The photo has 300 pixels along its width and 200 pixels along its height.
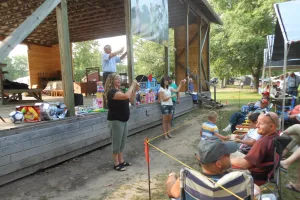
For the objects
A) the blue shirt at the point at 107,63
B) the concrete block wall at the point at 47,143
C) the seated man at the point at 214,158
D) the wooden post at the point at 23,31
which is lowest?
the concrete block wall at the point at 47,143

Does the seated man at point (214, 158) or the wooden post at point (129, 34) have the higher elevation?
the wooden post at point (129, 34)

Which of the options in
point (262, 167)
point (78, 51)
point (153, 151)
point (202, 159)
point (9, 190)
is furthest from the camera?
point (78, 51)

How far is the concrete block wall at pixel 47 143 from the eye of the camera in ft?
10.8

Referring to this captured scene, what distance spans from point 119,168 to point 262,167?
7.96 feet

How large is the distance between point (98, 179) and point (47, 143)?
116 cm

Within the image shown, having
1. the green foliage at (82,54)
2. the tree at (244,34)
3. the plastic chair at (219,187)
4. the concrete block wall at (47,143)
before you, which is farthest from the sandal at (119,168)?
the green foliage at (82,54)

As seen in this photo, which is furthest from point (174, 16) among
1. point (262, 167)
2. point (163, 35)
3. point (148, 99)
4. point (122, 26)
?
point (262, 167)

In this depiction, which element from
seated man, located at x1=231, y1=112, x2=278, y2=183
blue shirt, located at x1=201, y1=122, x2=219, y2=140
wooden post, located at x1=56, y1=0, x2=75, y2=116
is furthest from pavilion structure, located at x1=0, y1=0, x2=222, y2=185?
seated man, located at x1=231, y1=112, x2=278, y2=183

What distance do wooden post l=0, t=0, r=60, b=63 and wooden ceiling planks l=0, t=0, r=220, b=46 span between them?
4764 mm

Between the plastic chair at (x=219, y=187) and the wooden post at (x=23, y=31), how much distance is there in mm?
3068

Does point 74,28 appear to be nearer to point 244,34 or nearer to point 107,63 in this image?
point 107,63

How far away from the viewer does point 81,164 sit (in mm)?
4258

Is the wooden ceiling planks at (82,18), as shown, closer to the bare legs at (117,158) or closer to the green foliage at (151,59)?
the bare legs at (117,158)

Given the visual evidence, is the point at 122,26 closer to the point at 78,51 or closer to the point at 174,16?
the point at 174,16
